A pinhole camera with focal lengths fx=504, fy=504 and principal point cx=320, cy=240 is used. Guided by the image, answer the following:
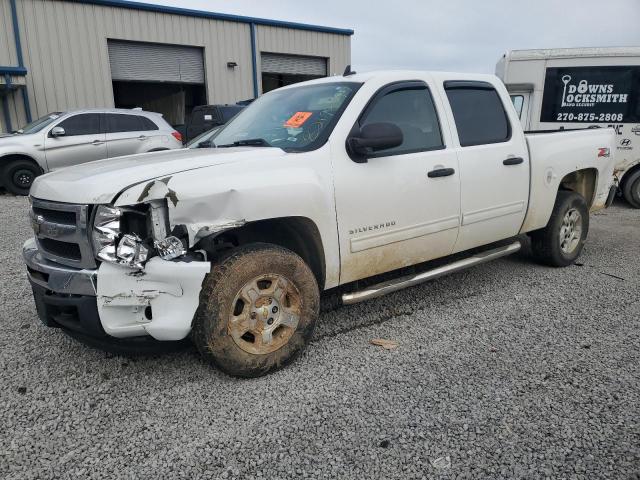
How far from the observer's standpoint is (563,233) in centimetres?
529

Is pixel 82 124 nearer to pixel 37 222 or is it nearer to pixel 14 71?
pixel 14 71

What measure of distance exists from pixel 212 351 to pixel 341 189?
129cm

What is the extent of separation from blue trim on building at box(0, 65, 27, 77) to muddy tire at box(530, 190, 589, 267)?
13.7 meters

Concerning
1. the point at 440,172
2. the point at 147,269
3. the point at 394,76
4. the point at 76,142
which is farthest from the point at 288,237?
the point at 76,142

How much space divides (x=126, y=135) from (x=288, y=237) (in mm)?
9193

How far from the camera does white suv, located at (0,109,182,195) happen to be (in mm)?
10406

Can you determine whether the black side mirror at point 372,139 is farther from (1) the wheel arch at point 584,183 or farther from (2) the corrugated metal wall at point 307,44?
(2) the corrugated metal wall at point 307,44

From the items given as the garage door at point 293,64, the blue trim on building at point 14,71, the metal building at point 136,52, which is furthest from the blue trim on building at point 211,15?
the blue trim on building at point 14,71

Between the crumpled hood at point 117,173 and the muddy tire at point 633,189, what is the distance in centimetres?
883

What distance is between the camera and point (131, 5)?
15.2 metres

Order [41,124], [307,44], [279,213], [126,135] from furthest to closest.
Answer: [307,44] < [126,135] < [41,124] < [279,213]

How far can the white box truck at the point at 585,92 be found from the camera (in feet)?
30.0

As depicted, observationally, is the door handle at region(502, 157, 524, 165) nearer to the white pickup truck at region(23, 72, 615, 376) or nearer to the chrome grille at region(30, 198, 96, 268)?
the white pickup truck at region(23, 72, 615, 376)

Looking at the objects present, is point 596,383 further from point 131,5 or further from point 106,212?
point 131,5
